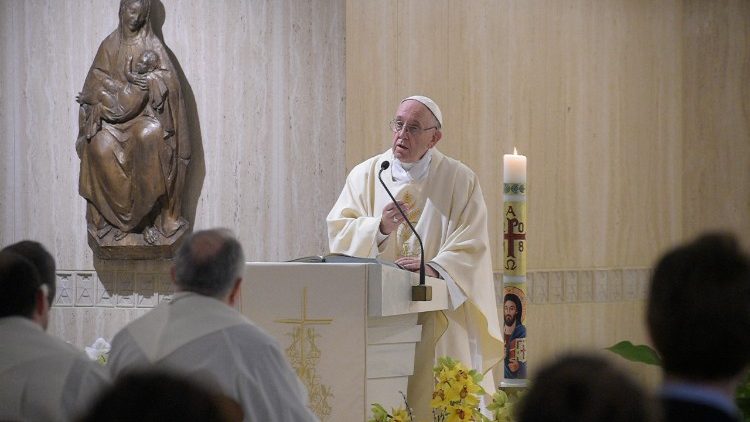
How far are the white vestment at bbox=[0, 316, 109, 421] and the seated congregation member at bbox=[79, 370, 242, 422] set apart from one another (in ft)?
5.05

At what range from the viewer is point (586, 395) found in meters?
1.36

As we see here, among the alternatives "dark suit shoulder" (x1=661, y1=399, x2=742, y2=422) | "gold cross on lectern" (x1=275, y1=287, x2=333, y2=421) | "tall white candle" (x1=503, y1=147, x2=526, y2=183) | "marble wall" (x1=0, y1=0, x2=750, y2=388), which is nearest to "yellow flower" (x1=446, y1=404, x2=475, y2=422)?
"gold cross on lectern" (x1=275, y1=287, x2=333, y2=421)

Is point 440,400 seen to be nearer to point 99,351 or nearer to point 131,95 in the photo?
point 99,351

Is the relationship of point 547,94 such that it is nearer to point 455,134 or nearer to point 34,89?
point 455,134

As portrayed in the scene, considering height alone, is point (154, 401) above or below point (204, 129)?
below

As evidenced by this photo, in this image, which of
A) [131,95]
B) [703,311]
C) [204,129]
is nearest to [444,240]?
[204,129]

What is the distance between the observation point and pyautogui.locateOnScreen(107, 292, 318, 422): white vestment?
3242mm

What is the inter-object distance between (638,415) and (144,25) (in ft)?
23.9

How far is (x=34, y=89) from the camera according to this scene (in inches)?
341

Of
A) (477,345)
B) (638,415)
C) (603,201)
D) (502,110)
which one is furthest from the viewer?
(603,201)

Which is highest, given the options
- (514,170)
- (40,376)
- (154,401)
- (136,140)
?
(136,140)

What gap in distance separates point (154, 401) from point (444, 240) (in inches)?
192

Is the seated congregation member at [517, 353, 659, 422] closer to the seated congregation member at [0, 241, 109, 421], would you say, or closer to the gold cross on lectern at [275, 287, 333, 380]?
the seated congregation member at [0, 241, 109, 421]

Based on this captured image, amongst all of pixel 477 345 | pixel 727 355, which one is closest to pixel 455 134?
pixel 477 345
